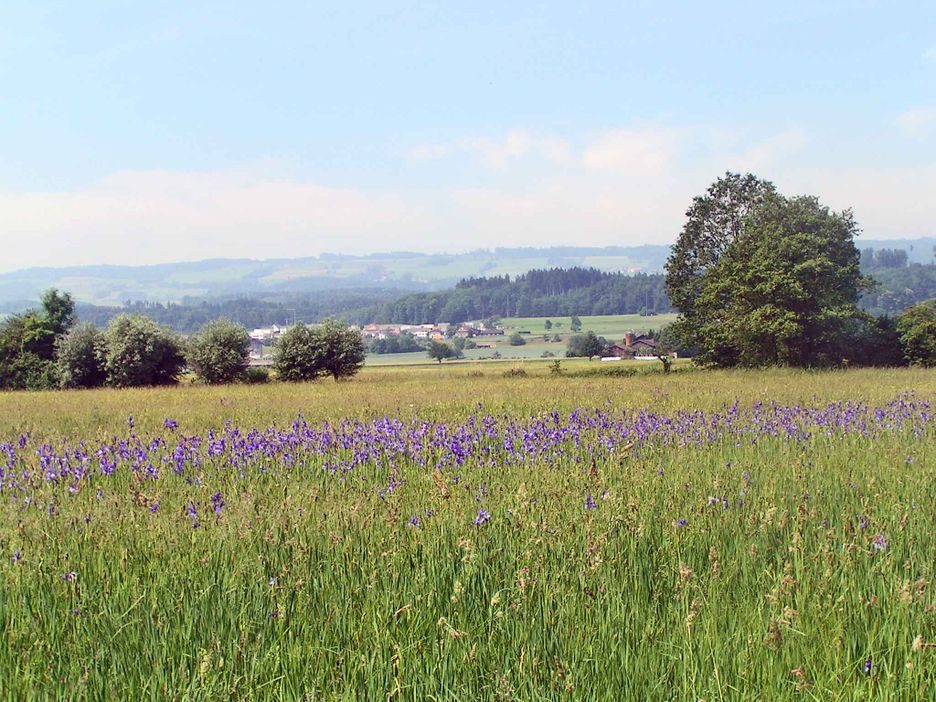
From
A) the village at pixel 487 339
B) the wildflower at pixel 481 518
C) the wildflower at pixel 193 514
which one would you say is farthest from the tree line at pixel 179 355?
the wildflower at pixel 481 518

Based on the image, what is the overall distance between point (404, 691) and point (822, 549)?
2.76 meters

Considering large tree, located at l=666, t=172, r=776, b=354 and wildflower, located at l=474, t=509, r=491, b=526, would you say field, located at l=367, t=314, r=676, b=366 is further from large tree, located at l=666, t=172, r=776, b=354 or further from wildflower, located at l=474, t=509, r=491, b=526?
wildflower, located at l=474, t=509, r=491, b=526

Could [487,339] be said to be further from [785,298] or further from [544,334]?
[785,298]

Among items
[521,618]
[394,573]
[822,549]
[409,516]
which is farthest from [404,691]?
[822,549]

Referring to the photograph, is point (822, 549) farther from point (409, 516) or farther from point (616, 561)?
point (409, 516)

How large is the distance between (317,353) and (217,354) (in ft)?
17.8

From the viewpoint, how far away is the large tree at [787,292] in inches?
1519

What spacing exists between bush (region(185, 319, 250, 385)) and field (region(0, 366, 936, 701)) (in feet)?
115

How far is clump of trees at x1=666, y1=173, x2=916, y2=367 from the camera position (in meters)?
38.7

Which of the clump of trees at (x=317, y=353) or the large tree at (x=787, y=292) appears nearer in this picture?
the large tree at (x=787, y=292)

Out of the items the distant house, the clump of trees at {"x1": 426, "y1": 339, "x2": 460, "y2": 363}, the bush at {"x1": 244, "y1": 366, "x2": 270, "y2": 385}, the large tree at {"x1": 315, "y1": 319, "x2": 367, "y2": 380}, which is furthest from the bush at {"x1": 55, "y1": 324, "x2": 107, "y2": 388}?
the clump of trees at {"x1": 426, "y1": 339, "x2": 460, "y2": 363}

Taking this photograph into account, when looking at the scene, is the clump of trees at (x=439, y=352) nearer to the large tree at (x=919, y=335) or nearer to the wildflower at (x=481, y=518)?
the large tree at (x=919, y=335)

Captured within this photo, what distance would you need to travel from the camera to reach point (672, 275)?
1951 inches

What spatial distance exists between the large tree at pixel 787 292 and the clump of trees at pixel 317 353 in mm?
19375
